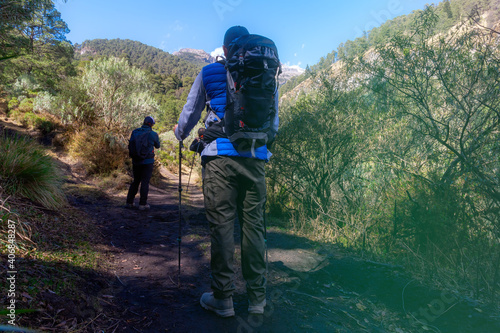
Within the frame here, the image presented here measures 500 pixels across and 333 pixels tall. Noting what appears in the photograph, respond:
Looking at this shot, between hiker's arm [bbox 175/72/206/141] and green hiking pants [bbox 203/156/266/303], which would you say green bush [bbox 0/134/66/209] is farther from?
green hiking pants [bbox 203/156/266/303]

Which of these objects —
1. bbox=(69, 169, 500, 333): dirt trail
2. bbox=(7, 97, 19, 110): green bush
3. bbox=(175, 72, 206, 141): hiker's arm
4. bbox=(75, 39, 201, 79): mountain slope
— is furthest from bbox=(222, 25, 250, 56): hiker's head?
bbox=(75, 39, 201, 79): mountain slope

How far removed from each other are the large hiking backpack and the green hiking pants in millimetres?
210

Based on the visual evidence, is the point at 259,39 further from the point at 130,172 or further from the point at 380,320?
the point at 130,172

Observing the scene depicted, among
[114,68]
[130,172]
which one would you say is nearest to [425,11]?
[130,172]

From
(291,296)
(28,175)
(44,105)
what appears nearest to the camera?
(291,296)

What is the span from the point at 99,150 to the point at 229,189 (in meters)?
8.82

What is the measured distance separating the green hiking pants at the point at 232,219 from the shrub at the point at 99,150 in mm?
8318

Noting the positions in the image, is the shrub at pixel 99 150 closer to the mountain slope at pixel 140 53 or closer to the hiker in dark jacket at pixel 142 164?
the hiker in dark jacket at pixel 142 164

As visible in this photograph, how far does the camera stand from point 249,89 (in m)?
2.24

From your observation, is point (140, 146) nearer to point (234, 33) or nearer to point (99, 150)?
point (99, 150)

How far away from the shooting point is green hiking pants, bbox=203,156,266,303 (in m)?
2.29

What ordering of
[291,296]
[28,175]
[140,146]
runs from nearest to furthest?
[291,296], [28,175], [140,146]

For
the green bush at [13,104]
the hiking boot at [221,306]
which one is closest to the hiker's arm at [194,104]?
the hiking boot at [221,306]

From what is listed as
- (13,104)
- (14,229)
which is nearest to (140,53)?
(13,104)
